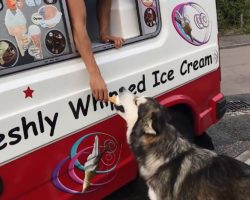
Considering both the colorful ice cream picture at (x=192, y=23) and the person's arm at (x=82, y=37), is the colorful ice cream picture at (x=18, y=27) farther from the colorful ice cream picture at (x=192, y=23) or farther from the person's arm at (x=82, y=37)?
the colorful ice cream picture at (x=192, y=23)

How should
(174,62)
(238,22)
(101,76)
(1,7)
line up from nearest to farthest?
(1,7) < (101,76) < (174,62) < (238,22)

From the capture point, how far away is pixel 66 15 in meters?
3.46

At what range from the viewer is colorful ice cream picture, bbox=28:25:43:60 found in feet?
10.7

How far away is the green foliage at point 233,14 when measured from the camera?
17453 mm

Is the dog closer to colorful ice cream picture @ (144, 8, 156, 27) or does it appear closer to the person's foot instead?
colorful ice cream picture @ (144, 8, 156, 27)

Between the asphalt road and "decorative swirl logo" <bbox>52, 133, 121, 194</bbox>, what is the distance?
83 cm

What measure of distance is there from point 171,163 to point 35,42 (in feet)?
4.34

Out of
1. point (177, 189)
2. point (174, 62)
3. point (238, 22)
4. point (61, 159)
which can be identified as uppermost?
point (174, 62)

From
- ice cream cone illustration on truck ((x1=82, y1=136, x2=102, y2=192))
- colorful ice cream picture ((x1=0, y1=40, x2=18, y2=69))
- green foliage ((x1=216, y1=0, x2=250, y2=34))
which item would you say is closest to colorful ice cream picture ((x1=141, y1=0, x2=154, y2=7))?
ice cream cone illustration on truck ((x1=82, y1=136, x2=102, y2=192))

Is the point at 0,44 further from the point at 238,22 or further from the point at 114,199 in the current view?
the point at 238,22

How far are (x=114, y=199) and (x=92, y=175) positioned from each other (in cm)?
116

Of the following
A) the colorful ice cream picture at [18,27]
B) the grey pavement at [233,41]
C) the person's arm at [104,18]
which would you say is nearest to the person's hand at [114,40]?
the person's arm at [104,18]

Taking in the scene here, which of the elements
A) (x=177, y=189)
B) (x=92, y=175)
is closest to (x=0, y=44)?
(x=92, y=175)

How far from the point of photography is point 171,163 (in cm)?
363
